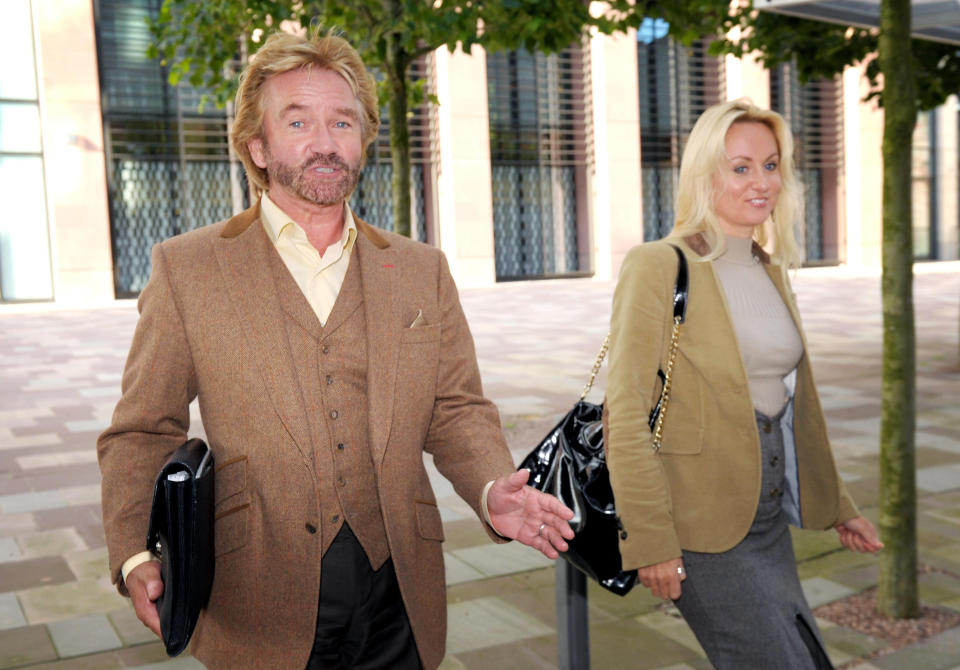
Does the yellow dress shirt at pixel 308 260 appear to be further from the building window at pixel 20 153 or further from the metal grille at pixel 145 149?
the building window at pixel 20 153

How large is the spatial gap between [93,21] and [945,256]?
1112 inches

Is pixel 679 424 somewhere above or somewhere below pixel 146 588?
above

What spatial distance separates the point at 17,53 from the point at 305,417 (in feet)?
78.3

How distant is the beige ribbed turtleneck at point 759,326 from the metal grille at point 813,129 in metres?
30.7

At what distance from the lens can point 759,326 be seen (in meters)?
2.84

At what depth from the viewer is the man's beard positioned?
2365mm

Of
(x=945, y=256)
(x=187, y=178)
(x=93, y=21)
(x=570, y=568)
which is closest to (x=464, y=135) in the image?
(x=187, y=178)

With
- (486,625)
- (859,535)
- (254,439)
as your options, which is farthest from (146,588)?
(486,625)

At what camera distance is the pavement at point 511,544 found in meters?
4.36

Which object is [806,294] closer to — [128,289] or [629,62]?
[629,62]

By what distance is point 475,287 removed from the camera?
27344 mm

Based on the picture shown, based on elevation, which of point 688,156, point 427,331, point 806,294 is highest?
point 688,156

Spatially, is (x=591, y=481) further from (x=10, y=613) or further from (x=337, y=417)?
(x=10, y=613)

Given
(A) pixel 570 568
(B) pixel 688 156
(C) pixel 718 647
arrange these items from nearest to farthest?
(C) pixel 718 647
(B) pixel 688 156
(A) pixel 570 568
